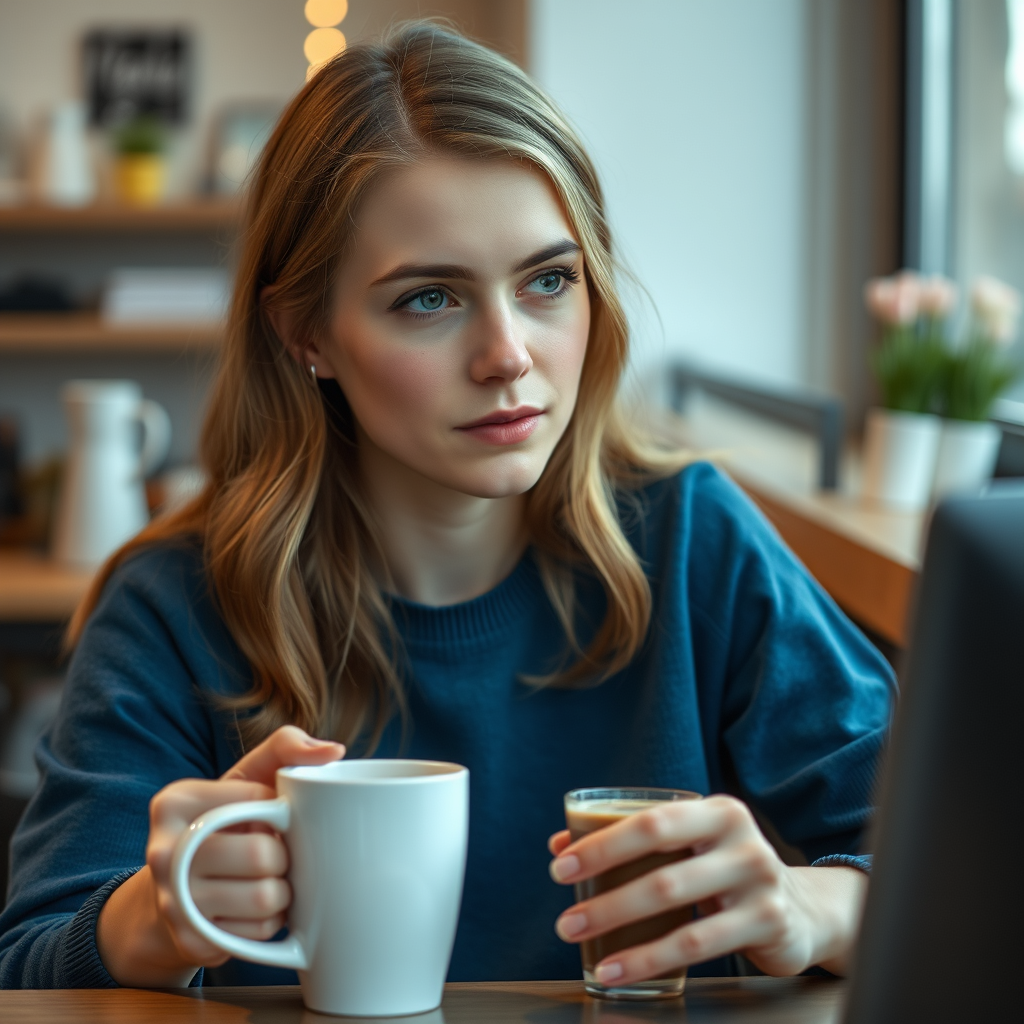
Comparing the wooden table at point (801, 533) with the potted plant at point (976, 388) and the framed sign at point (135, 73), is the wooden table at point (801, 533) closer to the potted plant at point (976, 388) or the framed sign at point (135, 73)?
the potted plant at point (976, 388)

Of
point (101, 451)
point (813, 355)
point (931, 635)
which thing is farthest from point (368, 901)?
point (813, 355)

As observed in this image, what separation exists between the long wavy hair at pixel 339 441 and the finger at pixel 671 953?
48 centimetres

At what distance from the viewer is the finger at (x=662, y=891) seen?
0.58m

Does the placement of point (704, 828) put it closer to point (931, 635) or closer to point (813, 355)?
point (931, 635)

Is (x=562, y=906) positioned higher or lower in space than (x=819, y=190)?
lower

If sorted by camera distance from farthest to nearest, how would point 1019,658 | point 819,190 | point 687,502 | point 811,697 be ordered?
1. point 819,190
2. point 687,502
3. point 811,697
4. point 1019,658

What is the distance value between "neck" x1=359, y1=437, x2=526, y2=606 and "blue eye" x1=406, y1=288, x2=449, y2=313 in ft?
0.63

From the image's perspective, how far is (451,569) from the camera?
3.68 ft

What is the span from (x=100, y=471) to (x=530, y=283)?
1473mm

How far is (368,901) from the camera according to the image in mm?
574

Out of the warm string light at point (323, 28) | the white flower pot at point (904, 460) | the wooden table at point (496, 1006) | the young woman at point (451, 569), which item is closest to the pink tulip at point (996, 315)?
the white flower pot at point (904, 460)

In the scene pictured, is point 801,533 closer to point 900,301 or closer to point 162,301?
point 900,301

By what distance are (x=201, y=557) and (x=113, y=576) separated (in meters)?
0.08

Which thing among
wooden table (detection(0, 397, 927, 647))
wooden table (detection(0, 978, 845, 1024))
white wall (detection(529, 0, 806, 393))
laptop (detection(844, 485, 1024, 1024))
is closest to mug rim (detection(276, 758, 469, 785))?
wooden table (detection(0, 978, 845, 1024))
